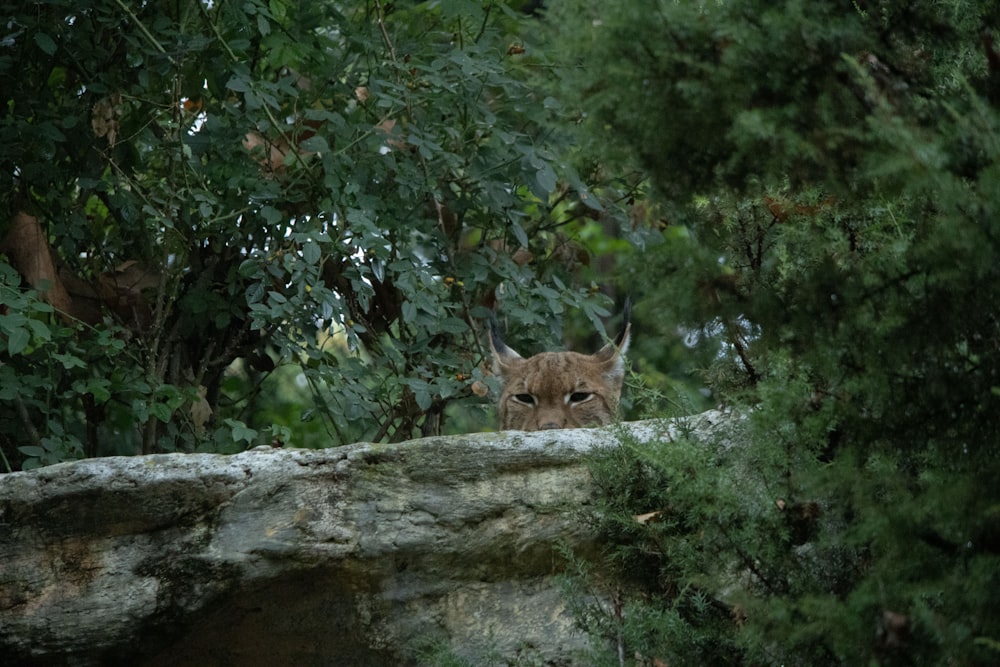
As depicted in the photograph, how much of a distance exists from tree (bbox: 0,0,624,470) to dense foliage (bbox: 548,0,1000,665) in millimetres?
2483

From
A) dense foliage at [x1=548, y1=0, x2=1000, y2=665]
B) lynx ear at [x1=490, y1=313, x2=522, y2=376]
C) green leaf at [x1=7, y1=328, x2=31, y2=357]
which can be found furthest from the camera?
lynx ear at [x1=490, y1=313, x2=522, y2=376]

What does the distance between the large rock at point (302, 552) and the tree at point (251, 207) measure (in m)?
1.19

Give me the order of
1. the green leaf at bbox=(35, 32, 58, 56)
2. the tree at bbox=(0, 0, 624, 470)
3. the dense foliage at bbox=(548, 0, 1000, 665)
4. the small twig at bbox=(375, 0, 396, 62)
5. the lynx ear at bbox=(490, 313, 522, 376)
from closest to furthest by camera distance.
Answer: the dense foliage at bbox=(548, 0, 1000, 665) → the green leaf at bbox=(35, 32, 58, 56) → the tree at bbox=(0, 0, 624, 470) → the small twig at bbox=(375, 0, 396, 62) → the lynx ear at bbox=(490, 313, 522, 376)

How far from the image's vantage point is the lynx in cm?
738

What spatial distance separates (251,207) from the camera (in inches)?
252

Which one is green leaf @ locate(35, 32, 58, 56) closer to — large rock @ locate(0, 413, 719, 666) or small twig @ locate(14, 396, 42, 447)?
small twig @ locate(14, 396, 42, 447)

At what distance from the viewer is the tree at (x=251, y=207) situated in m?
6.16

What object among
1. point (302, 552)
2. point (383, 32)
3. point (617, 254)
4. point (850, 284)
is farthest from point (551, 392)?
point (850, 284)

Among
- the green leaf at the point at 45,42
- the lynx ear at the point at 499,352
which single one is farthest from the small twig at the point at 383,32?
the green leaf at the point at 45,42

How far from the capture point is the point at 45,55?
6680mm

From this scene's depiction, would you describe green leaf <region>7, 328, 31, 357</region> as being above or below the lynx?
above

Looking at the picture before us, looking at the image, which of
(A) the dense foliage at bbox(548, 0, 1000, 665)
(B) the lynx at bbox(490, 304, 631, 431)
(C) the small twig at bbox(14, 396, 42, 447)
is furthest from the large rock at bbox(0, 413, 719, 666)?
(B) the lynx at bbox(490, 304, 631, 431)

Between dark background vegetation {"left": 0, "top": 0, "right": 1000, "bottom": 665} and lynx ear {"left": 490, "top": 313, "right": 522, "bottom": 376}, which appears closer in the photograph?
dark background vegetation {"left": 0, "top": 0, "right": 1000, "bottom": 665}

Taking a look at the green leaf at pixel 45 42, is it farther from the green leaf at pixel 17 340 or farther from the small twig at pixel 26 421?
the small twig at pixel 26 421
